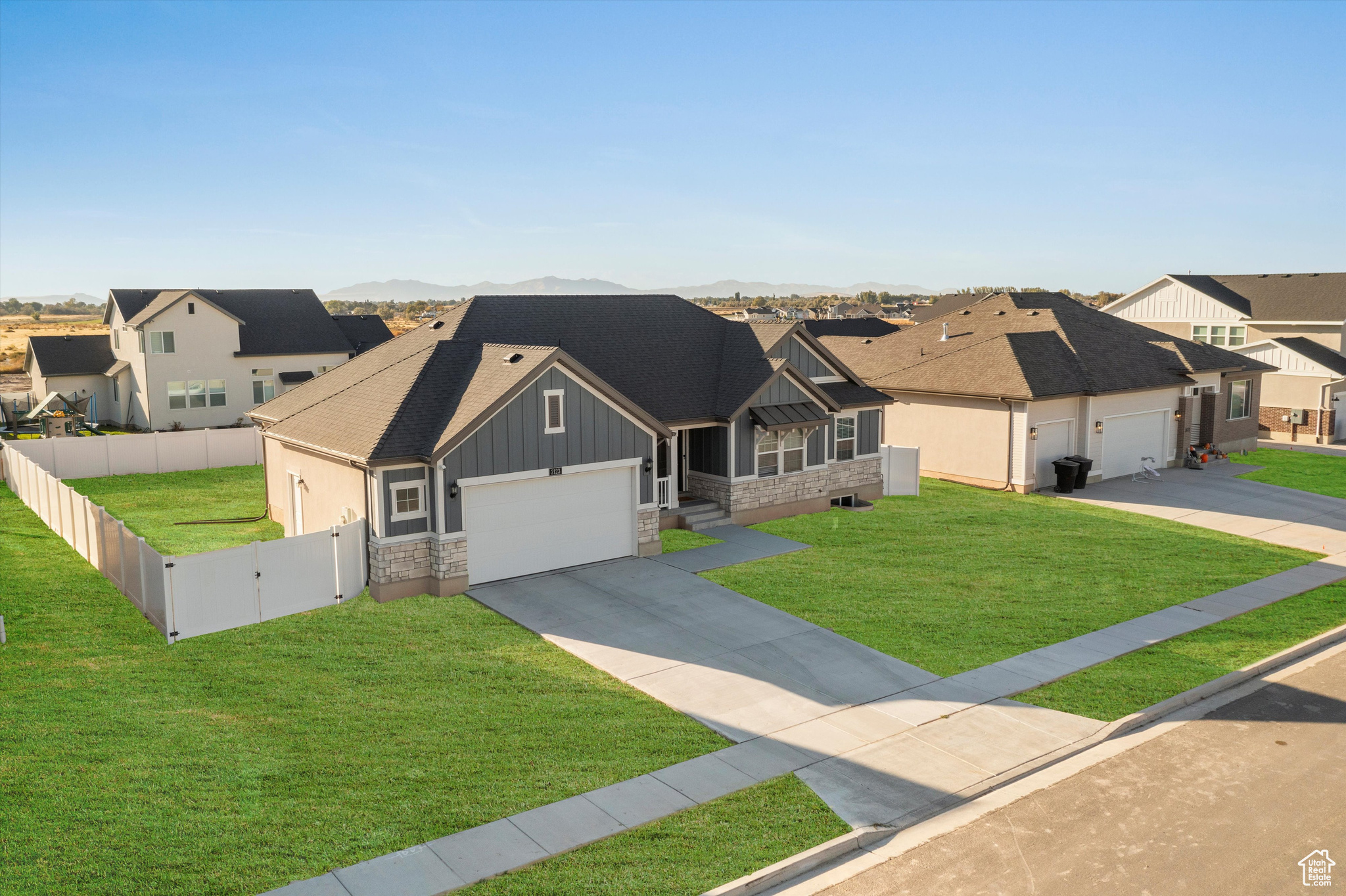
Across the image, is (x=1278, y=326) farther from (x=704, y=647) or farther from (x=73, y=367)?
(x=73, y=367)

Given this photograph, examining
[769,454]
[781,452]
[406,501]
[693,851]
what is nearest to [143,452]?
[406,501]

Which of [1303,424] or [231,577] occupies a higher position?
[1303,424]

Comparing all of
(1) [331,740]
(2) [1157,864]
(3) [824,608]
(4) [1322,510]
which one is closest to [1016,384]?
(4) [1322,510]

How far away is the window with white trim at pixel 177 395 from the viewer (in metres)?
41.1

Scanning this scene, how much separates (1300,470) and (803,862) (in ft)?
102

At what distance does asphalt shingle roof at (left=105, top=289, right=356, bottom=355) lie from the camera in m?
42.9

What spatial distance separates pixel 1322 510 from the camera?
26.0m

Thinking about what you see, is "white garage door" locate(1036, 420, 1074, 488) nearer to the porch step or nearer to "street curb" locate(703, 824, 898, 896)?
the porch step

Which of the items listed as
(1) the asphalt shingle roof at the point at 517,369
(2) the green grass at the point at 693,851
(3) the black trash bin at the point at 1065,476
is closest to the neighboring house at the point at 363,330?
(1) the asphalt shingle roof at the point at 517,369

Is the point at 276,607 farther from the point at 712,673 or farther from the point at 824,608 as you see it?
the point at 824,608

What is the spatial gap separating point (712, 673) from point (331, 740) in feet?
17.9

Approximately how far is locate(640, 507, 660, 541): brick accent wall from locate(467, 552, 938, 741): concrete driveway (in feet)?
4.21

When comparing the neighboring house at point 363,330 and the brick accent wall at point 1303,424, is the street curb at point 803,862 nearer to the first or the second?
the brick accent wall at point 1303,424

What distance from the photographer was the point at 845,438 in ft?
87.5
